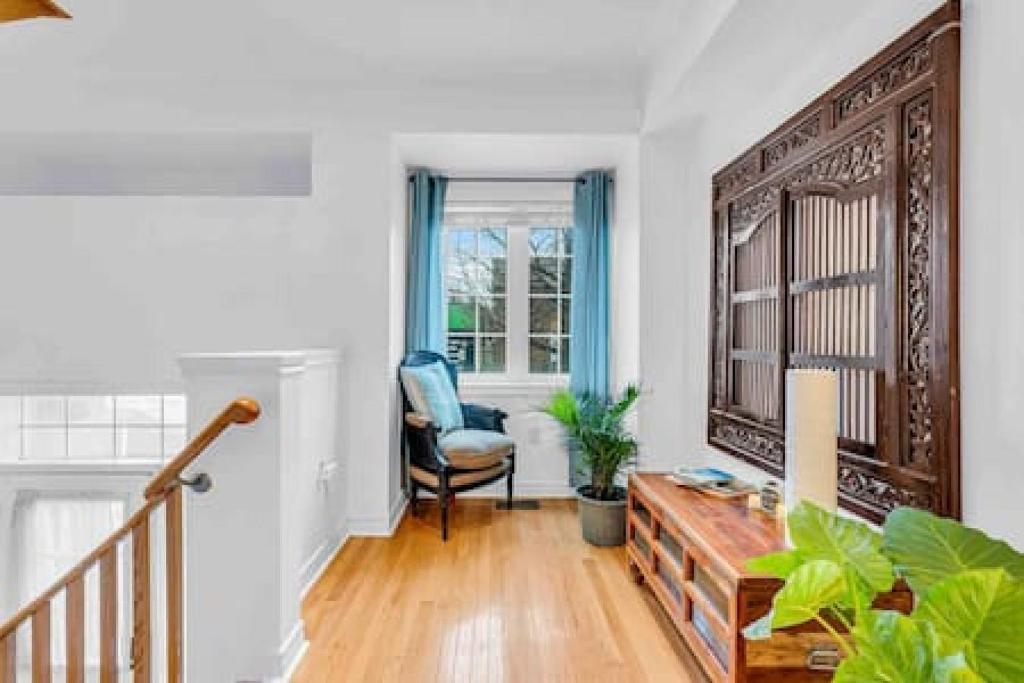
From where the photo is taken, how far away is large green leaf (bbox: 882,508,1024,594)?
0.88 m

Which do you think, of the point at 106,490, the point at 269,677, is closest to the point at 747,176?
the point at 269,677

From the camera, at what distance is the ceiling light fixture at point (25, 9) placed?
4.58 ft

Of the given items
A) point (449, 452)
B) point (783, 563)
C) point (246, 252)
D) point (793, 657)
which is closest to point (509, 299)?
point (449, 452)

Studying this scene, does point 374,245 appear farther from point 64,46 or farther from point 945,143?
point 945,143

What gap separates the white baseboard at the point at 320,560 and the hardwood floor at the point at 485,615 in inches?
1.6

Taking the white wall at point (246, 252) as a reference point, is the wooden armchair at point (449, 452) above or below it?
below

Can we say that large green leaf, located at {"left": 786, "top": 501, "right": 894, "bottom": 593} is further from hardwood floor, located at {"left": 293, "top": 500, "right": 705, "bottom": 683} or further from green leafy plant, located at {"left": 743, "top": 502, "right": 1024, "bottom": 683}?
hardwood floor, located at {"left": 293, "top": 500, "right": 705, "bottom": 683}

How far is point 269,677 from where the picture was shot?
2023 millimetres

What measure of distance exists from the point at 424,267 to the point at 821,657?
3.42m

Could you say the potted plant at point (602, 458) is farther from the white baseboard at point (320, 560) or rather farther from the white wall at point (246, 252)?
the white baseboard at point (320, 560)

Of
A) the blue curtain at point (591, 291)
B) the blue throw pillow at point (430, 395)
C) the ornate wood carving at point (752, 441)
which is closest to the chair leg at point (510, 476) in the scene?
the blue throw pillow at point (430, 395)

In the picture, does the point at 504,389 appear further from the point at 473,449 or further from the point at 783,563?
the point at 783,563

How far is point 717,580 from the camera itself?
194cm

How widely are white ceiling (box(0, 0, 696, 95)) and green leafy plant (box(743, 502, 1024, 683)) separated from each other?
2539 mm
